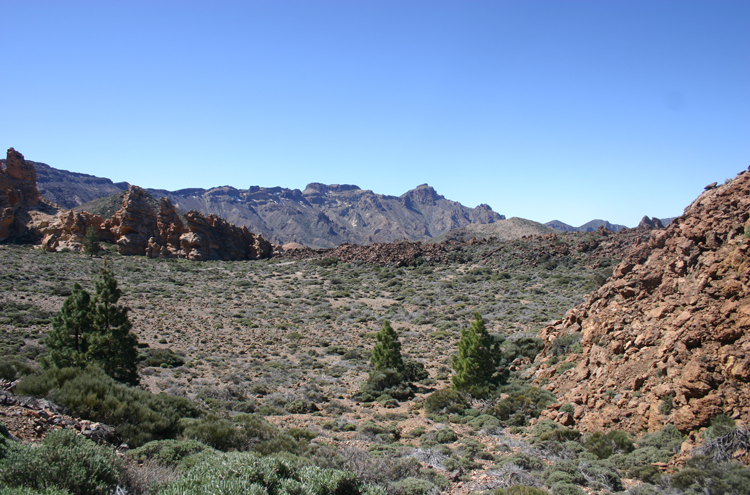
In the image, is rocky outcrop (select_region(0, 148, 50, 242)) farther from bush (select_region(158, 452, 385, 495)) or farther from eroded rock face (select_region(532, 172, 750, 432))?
eroded rock face (select_region(532, 172, 750, 432))

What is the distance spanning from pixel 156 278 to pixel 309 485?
39.4 metres

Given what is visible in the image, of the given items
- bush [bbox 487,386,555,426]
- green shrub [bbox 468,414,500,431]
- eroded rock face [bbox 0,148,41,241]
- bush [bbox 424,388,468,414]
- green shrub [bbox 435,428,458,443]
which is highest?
eroded rock face [bbox 0,148,41,241]

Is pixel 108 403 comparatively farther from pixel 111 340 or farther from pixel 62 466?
pixel 111 340

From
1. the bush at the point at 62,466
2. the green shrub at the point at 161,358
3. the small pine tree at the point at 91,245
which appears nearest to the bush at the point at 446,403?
the bush at the point at 62,466

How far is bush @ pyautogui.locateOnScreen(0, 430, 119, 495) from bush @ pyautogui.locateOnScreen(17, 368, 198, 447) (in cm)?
214

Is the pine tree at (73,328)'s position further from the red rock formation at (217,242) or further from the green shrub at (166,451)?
the red rock formation at (217,242)

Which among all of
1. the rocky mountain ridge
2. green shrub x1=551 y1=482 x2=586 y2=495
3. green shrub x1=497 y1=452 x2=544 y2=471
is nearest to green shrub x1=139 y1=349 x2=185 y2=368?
green shrub x1=497 y1=452 x2=544 y2=471

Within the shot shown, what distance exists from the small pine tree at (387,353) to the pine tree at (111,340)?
987 centimetres

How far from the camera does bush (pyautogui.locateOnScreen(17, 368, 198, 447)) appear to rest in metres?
7.46

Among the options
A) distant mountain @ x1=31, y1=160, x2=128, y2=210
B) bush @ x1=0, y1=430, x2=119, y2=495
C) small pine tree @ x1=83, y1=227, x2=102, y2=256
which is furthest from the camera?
distant mountain @ x1=31, y1=160, x2=128, y2=210

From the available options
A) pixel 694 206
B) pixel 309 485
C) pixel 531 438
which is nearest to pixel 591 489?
pixel 531 438

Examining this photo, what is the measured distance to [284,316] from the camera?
103 ft

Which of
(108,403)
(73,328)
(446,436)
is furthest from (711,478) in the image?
(73,328)

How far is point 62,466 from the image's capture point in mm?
4641
